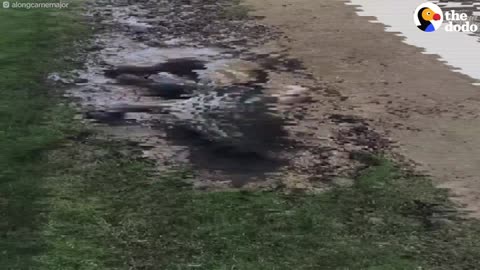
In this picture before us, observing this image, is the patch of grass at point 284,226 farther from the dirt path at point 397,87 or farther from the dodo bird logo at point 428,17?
the dodo bird logo at point 428,17

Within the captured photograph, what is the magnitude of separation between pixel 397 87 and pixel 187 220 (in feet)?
11.8

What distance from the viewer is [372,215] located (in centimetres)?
540

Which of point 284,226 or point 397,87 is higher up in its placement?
point 397,87

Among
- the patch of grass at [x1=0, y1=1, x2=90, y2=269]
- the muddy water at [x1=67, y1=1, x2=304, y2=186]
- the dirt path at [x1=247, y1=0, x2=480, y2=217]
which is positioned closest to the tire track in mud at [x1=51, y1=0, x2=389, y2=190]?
the muddy water at [x1=67, y1=1, x2=304, y2=186]

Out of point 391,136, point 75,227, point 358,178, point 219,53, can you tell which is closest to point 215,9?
point 219,53

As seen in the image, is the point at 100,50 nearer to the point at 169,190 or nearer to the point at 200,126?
the point at 200,126

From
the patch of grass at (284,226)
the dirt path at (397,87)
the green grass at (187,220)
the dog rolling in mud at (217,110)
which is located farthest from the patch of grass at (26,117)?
the dirt path at (397,87)

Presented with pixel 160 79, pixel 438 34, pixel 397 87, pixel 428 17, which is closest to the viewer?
pixel 397 87

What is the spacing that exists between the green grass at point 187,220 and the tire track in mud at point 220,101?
0.32 m

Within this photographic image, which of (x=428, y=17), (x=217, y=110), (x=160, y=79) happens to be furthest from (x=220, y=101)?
(x=428, y=17)

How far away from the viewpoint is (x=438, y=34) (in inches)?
387

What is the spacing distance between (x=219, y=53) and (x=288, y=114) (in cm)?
224

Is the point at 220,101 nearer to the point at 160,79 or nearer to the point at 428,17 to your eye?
the point at 160,79

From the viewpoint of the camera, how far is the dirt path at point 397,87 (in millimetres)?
6289
